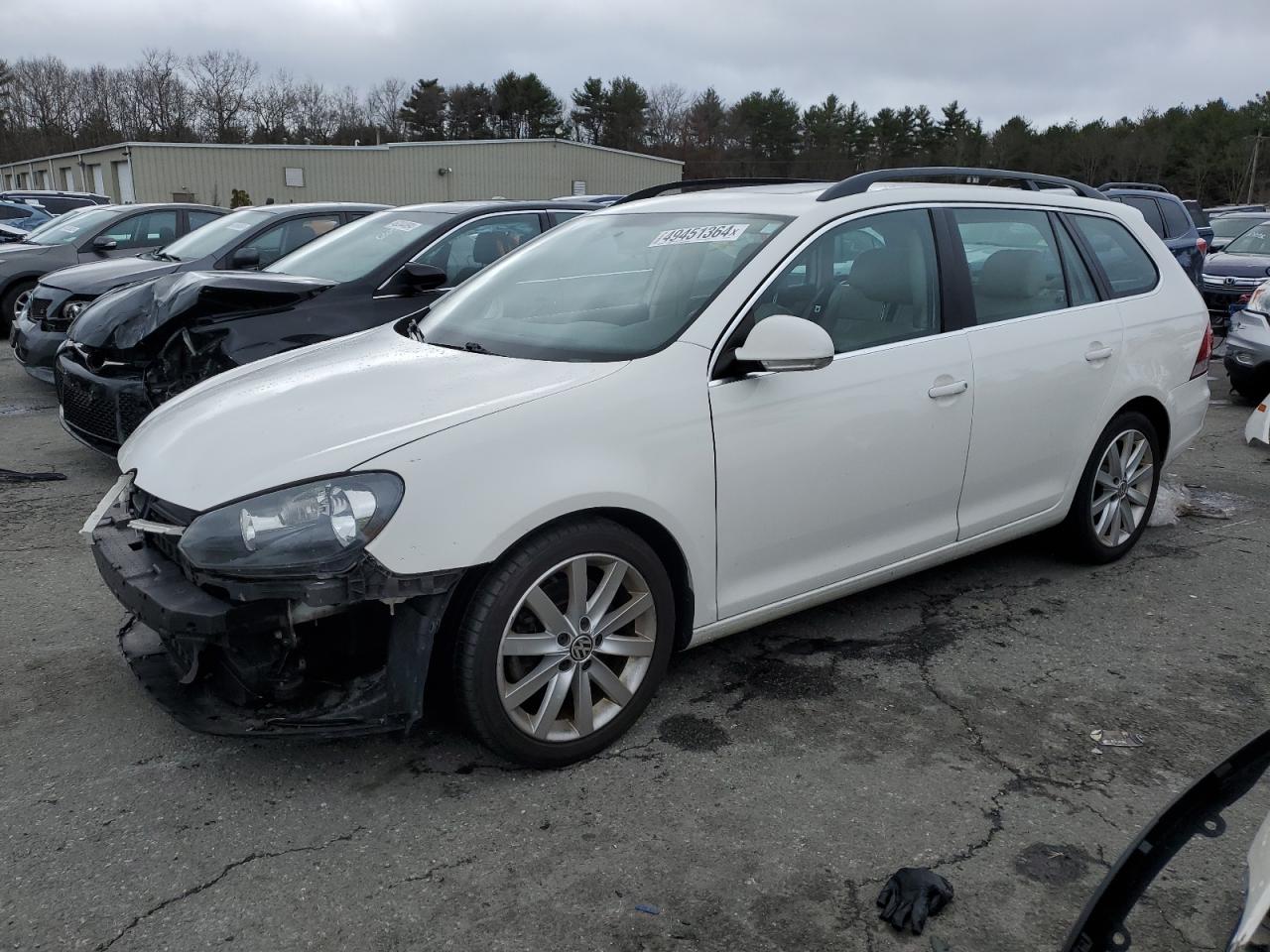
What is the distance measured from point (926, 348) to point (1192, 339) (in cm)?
195

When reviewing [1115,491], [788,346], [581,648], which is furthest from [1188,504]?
[581,648]

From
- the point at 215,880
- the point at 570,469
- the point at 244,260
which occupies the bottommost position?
the point at 215,880

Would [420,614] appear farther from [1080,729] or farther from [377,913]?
[1080,729]

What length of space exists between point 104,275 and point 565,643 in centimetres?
720

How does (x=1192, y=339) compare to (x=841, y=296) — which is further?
(x=1192, y=339)

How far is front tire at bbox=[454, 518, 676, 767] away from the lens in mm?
2785

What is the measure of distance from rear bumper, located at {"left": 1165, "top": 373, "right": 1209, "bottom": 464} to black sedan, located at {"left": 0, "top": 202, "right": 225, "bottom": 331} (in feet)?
33.1

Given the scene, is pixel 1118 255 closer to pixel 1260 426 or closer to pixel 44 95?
pixel 1260 426

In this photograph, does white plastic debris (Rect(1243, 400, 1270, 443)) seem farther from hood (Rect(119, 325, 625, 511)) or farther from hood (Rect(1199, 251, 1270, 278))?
hood (Rect(1199, 251, 1270, 278))

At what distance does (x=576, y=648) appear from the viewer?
2979mm

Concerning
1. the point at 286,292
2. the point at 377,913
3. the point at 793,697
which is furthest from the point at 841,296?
the point at 286,292

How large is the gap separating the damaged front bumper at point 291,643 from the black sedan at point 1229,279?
39.8 ft

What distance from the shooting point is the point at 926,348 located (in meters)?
3.75

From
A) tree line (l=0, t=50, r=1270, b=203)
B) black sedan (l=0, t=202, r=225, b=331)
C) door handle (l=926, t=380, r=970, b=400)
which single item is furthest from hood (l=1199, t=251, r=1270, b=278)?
tree line (l=0, t=50, r=1270, b=203)
